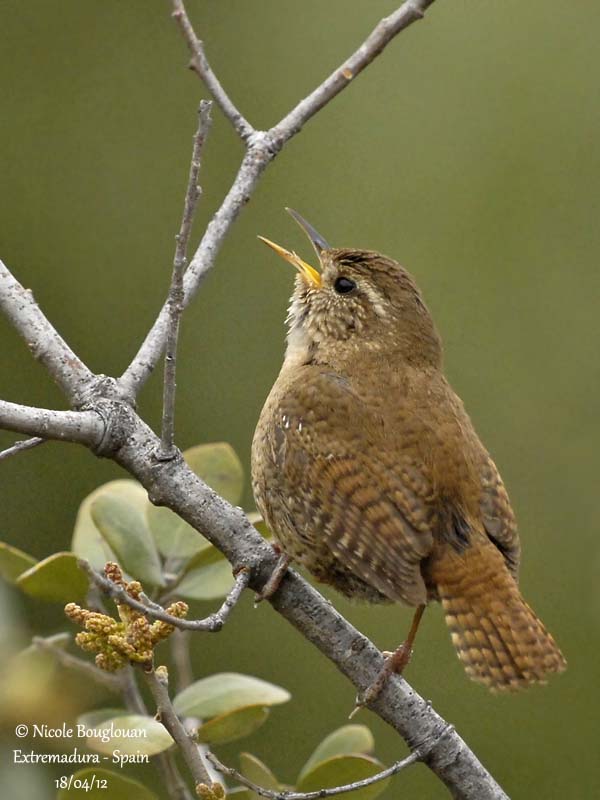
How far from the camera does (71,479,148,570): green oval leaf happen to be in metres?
3.16

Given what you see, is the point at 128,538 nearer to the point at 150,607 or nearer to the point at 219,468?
the point at 219,468

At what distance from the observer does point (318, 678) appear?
20.1 ft

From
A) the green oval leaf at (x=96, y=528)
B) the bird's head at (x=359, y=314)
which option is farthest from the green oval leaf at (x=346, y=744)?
the bird's head at (x=359, y=314)

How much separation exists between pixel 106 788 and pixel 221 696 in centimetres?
43

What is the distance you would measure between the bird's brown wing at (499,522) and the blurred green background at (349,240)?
2513mm

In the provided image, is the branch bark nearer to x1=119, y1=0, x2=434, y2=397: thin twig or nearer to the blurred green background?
x1=119, y1=0, x2=434, y2=397: thin twig

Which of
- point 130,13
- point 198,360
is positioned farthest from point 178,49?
point 198,360

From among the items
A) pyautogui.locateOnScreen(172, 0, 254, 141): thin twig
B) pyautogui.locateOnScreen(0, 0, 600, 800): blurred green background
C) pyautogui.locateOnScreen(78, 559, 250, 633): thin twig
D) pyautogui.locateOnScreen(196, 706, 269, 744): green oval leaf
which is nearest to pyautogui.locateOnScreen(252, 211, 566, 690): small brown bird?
pyautogui.locateOnScreen(196, 706, 269, 744): green oval leaf

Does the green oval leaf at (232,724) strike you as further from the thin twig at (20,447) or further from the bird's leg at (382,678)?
the thin twig at (20,447)

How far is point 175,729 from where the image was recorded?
8.14ft

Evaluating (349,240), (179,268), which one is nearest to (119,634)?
(179,268)

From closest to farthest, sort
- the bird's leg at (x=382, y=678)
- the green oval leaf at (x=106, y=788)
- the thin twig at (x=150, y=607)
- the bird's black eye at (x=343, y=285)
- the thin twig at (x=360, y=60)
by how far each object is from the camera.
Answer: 1. the thin twig at (x=150, y=607)
2. the green oval leaf at (x=106, y=788)
3. the bird's leg at (x=382, y=678)
4. the thin twig at (x=360, y=60)
5. the bird's black eye at (x=343, y=285)

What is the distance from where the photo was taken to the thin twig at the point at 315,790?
2553 millimetres

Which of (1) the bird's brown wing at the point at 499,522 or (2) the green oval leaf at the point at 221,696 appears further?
(1) the bird's brown wing at the point at 499,522
